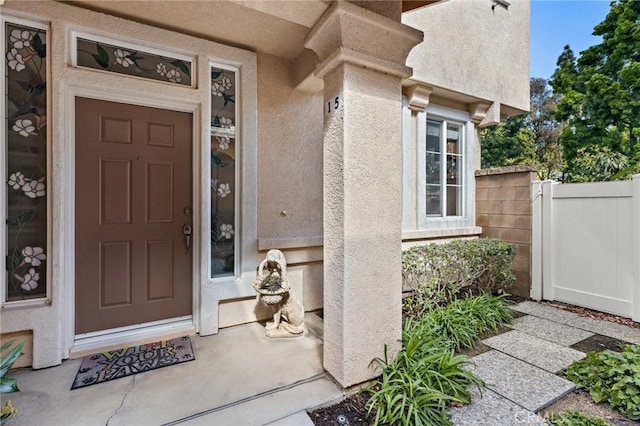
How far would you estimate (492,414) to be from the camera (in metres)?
1.97

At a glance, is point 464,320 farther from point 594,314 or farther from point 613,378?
point 594,314

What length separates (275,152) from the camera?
11.5 feet

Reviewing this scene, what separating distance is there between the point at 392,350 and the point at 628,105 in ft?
43.1

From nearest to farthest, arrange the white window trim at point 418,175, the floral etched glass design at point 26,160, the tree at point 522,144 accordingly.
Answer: the floral etched glass design at point 26,160 < the white window trim at point 418,175 < the tree at point 522,144

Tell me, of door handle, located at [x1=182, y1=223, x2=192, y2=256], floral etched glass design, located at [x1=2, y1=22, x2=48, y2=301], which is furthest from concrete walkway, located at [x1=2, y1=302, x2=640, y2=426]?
door handle, located at [x1=182, y1=223, x2=192, y2=256]

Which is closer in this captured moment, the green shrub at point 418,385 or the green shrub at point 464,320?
the green shrub at point 418,385

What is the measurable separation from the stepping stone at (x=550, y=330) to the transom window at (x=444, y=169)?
190cm

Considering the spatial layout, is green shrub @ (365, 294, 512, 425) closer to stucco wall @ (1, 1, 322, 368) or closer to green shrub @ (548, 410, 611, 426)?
green shrub @ (548, 410, 611, 426)

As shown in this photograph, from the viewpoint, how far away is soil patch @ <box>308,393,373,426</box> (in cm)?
187

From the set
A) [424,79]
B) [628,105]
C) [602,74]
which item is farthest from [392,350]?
[602,74]

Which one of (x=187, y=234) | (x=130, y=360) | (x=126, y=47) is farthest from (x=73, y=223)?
(x=126, y=47)

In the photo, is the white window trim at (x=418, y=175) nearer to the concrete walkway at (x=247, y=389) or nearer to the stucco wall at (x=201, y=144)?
the stucco wall at (x=201, y=144)

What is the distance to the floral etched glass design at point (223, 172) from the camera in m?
3.22

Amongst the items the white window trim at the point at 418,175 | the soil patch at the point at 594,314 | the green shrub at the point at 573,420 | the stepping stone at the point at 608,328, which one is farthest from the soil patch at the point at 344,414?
the soil patch at the point at 594,314
